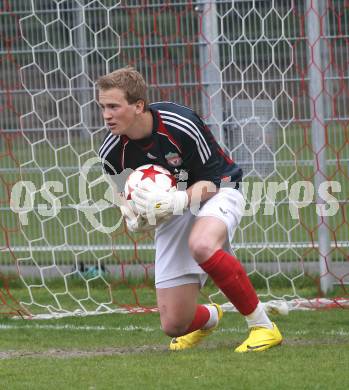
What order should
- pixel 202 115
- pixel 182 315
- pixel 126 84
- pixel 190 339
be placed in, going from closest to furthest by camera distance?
pixel 126 84
pixel 182 315
pixel 190 339
pixel 202 115

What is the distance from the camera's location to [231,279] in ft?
19.0

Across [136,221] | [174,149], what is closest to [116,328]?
[136,221]

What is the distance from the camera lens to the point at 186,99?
842cm

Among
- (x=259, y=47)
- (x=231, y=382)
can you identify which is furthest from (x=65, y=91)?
(x=231, y=382)

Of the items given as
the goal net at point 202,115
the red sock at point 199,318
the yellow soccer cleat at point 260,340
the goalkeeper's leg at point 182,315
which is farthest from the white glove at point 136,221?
the goal net at point 202,115

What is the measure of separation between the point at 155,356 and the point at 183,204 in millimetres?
791

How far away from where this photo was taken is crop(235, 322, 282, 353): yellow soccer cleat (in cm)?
586

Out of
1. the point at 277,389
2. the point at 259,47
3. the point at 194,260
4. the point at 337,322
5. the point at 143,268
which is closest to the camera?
the point at 277,389

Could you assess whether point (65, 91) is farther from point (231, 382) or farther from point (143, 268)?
point (231, 382)

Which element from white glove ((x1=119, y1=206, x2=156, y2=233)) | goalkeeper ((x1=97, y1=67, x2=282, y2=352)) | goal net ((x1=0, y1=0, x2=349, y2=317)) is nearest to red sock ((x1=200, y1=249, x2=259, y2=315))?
goalkeeper ((x1=97, y1=67, x2=282, y2=352))

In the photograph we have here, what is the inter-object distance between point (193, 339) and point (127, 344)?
0.40m

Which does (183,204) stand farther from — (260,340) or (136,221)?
(260,340)

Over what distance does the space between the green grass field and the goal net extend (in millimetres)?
627

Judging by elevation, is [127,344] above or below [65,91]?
below
